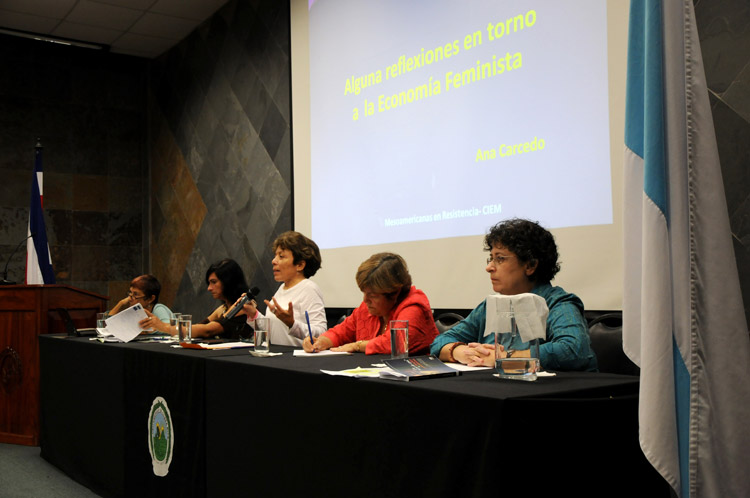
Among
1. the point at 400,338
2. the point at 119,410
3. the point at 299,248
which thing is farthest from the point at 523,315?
the point at 299,248

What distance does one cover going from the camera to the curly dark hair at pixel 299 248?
3.65 m

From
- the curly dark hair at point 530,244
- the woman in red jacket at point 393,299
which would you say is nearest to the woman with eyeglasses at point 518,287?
the curly dark hair at point 530,244

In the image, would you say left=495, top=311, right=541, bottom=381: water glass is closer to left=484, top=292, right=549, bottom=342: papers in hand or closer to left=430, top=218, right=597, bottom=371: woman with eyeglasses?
left=484, top=292, right=549, bottom=342: papers in hand

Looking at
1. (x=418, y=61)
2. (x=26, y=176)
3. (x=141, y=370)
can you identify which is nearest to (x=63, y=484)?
(x=141, y=370)

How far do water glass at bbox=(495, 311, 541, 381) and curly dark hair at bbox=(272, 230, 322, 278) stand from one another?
6.73 ft

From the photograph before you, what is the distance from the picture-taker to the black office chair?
2654 millimetres

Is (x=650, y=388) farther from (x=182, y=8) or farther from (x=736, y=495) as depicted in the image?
(x=182, y=8)

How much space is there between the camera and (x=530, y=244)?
2.25m

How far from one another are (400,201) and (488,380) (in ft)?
8.29

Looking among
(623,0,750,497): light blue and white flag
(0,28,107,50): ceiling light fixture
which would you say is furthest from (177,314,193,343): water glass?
(0,28,107,50): ceiling light fixture

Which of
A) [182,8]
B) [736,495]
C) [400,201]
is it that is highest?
[182,8]

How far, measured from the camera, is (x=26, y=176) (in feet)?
21.7

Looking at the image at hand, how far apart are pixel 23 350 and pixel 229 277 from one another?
1.40 m

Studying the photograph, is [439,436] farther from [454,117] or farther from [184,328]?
[454,117]
